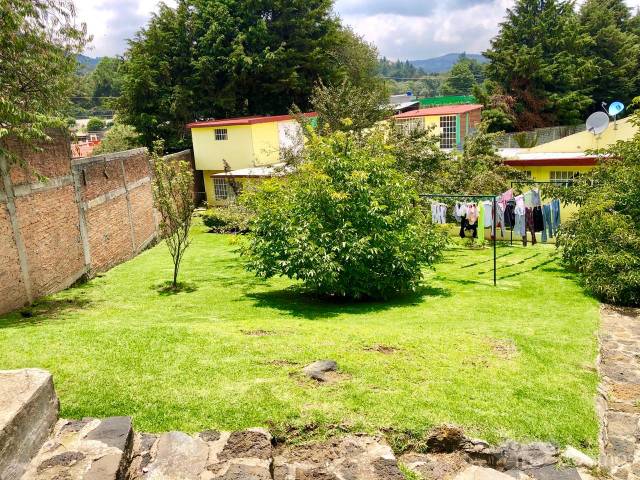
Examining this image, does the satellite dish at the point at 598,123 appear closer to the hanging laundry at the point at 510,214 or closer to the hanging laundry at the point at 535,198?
the hanging laundry at the point at 535,198

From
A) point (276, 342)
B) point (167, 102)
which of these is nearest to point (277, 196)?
point (276, 342)

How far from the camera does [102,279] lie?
15547 millimetres

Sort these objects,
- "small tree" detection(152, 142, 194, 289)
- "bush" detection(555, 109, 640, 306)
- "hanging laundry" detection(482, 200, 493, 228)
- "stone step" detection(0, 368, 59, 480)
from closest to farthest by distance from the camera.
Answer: "stone step" detection(0, 368, 59, 480) → "bush" detection(555, 109, 640, 306) → "small tree" detection(152, 142, 194, 289) → "hanging laundry" detection(482, 200, 493, 228)

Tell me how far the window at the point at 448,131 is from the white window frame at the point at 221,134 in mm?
12240

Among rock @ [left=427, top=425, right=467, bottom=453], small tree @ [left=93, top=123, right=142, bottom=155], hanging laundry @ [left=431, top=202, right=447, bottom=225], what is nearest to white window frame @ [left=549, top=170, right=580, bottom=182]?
hanging laundry @ [left=431, top=202, right=447, bottom=225]

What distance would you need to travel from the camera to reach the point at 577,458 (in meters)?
5.62

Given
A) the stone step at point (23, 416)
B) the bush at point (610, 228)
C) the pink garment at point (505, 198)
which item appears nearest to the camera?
the stone step at point (23, 416)

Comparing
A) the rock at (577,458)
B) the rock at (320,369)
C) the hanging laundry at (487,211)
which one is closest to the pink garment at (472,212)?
the hanging laundry at (487,211)

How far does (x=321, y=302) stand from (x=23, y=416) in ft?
27.1

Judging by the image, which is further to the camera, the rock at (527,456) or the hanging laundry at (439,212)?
the hanging laundry at (439,212)

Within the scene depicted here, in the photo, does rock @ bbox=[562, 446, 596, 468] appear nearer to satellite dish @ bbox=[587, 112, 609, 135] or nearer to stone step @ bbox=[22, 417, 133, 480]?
stone step @ bbox=[22, 417, 133, 480]

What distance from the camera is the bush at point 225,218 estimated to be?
1895 centimetres

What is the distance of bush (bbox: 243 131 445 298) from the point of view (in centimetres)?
1136

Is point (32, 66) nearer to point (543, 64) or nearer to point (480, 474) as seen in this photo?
point (480, 474)
